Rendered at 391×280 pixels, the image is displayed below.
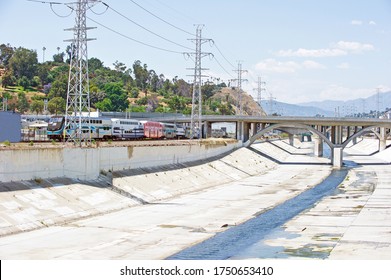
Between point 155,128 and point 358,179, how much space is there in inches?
1566

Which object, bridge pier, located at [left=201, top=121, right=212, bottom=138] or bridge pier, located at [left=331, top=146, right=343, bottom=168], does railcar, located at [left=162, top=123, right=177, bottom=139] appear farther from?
bridge pier, located at [left=331, top=146, right=343, bottom=168]

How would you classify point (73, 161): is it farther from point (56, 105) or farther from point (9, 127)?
point (56, 105)

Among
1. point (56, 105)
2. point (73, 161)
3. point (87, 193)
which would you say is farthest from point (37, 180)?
point (56, 105)

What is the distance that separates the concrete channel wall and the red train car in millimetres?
30293

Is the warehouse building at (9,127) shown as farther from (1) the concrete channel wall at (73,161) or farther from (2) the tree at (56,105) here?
(2) the tree at (56,105)

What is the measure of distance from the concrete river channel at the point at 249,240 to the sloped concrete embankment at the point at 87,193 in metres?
12.3

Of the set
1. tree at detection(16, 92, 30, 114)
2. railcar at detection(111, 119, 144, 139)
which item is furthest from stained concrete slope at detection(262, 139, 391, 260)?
tree at detection(16, 92, 30, 114)

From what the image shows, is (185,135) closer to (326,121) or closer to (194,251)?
(326,121)

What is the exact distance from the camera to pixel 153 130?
127688 millimetres

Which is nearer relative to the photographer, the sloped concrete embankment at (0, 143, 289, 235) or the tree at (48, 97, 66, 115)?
the sloped concrete embankment at (0, 143, 289, 235)

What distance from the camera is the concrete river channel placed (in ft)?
140

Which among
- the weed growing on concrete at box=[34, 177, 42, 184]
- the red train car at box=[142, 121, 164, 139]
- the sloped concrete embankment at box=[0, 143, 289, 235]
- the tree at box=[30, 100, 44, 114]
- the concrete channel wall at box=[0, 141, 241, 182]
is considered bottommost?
the sloped concrete embankment at box=[0, 143, 289, 235]

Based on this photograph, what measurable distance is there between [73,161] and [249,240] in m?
22.1

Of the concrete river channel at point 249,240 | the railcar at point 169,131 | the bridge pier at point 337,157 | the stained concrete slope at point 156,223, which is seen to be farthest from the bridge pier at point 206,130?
the concrete river channel at point 249,240
